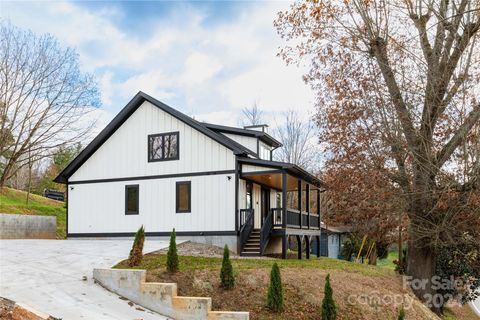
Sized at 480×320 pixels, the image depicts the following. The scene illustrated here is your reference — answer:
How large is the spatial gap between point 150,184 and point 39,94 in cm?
900

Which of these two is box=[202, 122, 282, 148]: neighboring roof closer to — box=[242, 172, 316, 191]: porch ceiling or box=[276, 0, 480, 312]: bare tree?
box=[242, 172, 316, 191]: porch ceiling

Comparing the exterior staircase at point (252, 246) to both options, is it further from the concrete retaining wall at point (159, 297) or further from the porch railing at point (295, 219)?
the concrete retaining wall at point (159, 297)

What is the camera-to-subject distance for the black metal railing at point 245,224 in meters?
18.7

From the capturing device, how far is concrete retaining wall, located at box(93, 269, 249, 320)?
1025 cm

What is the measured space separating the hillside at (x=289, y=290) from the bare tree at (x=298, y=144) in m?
25.6

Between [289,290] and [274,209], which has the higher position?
[274,209]

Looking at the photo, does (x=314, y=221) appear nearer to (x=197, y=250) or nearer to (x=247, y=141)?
(x=247, y=141)

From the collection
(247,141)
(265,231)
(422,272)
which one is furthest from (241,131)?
(422,272)

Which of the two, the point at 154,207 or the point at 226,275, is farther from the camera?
the point at 154,207

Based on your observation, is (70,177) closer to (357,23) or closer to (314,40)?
→ (314,40)

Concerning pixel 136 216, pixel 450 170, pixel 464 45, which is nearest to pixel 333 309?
pixel 450 170

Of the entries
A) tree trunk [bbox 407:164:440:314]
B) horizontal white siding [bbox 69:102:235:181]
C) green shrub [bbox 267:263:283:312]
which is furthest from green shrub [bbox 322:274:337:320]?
horizontal white siding [bbox 69:102:235:181]

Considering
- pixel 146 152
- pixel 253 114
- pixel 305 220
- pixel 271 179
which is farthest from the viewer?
pixel 253 114

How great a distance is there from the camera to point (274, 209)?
1847 cm
